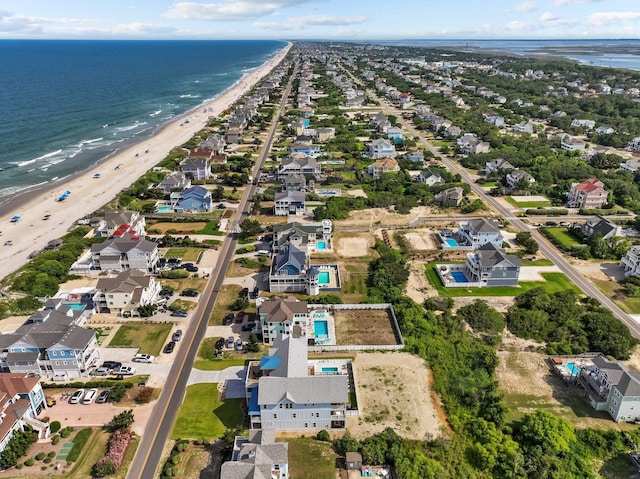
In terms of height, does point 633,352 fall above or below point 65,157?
below

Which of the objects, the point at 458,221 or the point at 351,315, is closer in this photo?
the point at 351,315

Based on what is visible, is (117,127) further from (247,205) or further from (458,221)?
(458,221)

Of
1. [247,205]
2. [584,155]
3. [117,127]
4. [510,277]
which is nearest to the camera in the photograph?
[510,277]

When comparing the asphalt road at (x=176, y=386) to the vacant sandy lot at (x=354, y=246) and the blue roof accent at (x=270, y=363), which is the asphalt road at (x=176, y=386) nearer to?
the blue roof accent at (x=270, y=363)

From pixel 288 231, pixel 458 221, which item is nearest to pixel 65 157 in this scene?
pixel 288 231

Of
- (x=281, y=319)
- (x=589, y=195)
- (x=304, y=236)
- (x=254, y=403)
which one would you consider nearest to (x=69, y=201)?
(x=304, y=236)

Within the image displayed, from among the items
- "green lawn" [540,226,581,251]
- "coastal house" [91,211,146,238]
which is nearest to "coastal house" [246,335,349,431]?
"coastal house" [91,211,146,238]

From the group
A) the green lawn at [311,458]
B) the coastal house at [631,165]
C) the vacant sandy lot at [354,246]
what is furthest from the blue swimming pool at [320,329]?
the coastal house at [631,165]
